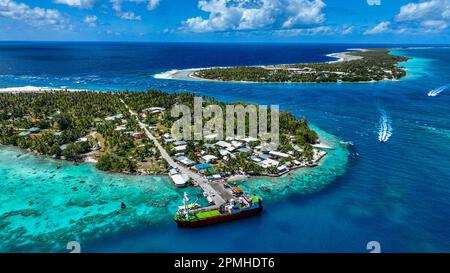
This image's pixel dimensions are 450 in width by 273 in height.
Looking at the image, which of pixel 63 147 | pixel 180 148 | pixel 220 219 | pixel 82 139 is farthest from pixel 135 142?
pixel 220 219

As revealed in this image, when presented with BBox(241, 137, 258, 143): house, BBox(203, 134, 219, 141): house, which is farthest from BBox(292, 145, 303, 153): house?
BBox(203, 134, 219, 141): house

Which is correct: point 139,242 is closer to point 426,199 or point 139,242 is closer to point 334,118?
point 426,199

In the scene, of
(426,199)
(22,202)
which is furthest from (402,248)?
(22,202)

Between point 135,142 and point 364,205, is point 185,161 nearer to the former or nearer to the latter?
point 135,142

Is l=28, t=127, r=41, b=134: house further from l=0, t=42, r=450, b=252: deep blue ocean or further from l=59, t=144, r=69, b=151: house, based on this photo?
l=0, t=42, r=450, b=252: deep blue ocean

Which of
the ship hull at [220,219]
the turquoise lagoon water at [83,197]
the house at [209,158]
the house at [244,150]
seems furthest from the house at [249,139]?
the ship hull at [220,219]

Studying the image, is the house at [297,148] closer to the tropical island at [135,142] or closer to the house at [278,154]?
the tropical island at [135,142]
